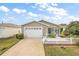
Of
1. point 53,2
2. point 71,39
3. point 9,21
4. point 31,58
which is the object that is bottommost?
point 31,58

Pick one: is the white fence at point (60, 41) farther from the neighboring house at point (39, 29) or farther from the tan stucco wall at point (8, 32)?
the tan stucco wall at point (8, 32)

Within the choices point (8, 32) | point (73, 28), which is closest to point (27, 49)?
point (8, 32)

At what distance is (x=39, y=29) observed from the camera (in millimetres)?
4965

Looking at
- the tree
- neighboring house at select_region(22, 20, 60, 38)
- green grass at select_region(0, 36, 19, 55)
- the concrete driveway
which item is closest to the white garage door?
neighboring house at select_region(22, 20, 60, 38)

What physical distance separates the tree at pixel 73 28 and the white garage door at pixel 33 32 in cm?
51

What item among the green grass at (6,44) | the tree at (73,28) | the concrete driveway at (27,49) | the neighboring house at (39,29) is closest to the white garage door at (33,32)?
the neighboring house at (39,29)

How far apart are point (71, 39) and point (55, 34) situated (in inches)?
12.1

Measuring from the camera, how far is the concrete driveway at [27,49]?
191 inches

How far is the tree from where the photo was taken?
15.8ft

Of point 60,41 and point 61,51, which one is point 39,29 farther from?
point 61,51

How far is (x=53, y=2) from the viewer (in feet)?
15.7

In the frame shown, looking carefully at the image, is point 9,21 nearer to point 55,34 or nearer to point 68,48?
point 55,34

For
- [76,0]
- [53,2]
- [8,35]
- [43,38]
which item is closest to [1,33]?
[8,35]

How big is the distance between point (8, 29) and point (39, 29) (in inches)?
22.4
